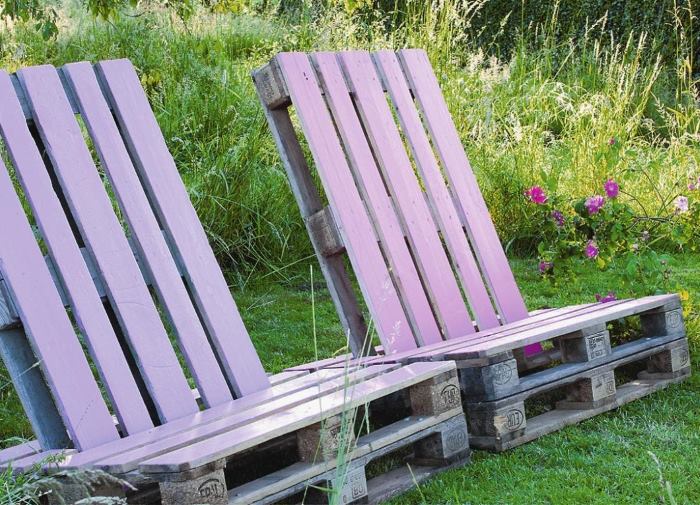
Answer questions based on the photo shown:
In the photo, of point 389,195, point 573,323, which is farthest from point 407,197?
point 573,323

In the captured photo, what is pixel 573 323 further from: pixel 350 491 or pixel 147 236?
pixel 147 236

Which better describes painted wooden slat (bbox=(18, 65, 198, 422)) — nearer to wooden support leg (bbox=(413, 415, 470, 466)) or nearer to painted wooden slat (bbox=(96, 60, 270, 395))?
painted wooden slat (bbox=(96, 60, 270, 395))

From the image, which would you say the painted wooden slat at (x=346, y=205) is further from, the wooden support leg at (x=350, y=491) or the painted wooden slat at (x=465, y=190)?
the wooden support leg at (x=350, y=491)

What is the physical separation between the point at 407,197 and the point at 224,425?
1.54m

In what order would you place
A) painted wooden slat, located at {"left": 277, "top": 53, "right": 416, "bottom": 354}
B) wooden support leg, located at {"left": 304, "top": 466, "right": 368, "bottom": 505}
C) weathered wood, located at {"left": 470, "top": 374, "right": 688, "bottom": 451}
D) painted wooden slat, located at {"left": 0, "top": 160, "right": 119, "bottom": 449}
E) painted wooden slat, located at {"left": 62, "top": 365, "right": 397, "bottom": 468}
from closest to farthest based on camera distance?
painted wooden slat, located at {"left": 62, "top": 365, "right": 397, "bottom": 468}, wooden support leg, located at {"left": 304, "top": 466, "right": 368, "bottom": 505}, painted wooden slat, located at {"left": 0, "top": 160, "right": 119, "bottom": 449}, weathered wood, located at {"left": 470, "top": 374, "right": 688, "bottom": 451}, painted wooden slat, located at {"left": 277, "top": 53, "right": 416, "bottom": 354}

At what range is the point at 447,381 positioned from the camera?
8.93 ft

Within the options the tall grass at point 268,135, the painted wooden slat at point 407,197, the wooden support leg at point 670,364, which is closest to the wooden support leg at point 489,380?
the painted wooden slat at point 407,197

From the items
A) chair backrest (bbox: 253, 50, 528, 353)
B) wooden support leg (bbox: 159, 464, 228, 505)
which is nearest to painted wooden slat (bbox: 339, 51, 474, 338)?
chair backrest (bbox: 253, 50, 528, 353)

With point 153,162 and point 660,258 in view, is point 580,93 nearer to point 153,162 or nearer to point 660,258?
point 660,258

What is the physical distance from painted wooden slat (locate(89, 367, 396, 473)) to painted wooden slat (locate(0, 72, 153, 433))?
0.29 m

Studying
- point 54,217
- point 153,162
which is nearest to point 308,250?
point 153,162

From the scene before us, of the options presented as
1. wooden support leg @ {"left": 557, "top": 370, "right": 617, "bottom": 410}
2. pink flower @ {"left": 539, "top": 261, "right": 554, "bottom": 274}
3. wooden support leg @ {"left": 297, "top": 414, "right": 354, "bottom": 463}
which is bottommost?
wooden support leg @ {"left": 557, "top": 370, "right": 617, "bottom": 410}

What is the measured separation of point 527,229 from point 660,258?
2001mm

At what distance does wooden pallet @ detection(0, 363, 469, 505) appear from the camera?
81.0 inches
